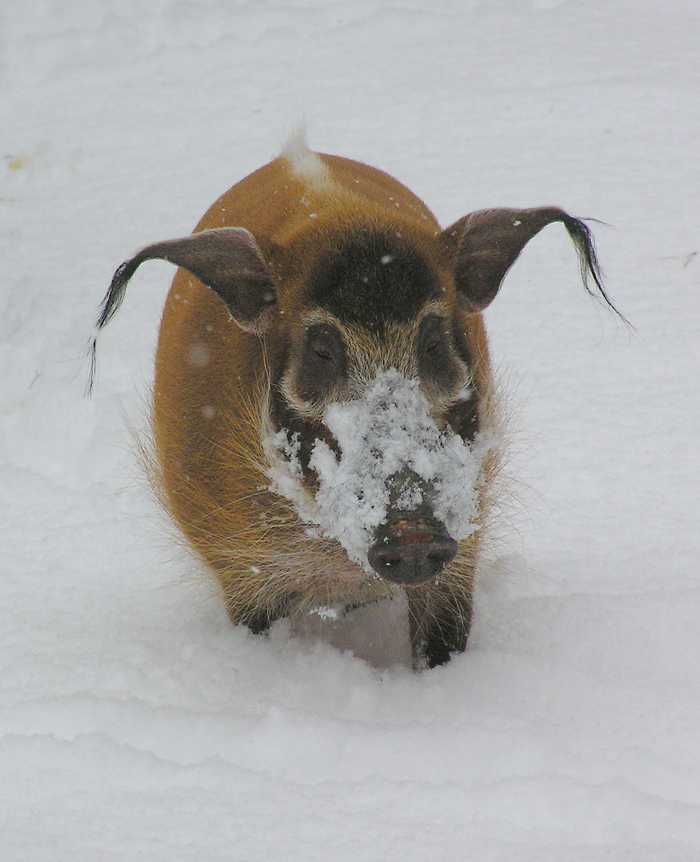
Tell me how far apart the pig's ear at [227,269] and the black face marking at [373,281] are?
0.17 metres

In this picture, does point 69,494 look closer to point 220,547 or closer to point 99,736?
point 220,547

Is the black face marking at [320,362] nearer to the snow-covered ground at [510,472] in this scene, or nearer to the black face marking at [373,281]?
the black face marking at [373,281]

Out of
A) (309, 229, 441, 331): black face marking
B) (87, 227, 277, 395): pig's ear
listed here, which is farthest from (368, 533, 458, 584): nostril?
(87, 227, 277, 395): pig's ear

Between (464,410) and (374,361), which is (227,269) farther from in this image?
(464,410)

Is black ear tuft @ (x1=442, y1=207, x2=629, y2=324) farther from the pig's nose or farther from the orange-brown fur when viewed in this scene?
the pig's nose

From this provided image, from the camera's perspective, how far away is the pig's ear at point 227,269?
2514mm

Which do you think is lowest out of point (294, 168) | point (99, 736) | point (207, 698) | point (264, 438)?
point (207, 698)

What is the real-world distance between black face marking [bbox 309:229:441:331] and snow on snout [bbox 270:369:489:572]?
0.13 m

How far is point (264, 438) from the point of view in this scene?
2.64 meters

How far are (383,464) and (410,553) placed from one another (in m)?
0.19

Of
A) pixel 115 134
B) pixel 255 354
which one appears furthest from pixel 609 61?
pixel 255 354

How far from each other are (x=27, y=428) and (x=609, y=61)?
12.7ft

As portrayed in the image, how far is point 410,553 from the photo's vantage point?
2240 millimetres

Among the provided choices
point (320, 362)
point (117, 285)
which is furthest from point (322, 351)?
point (117, 285)
